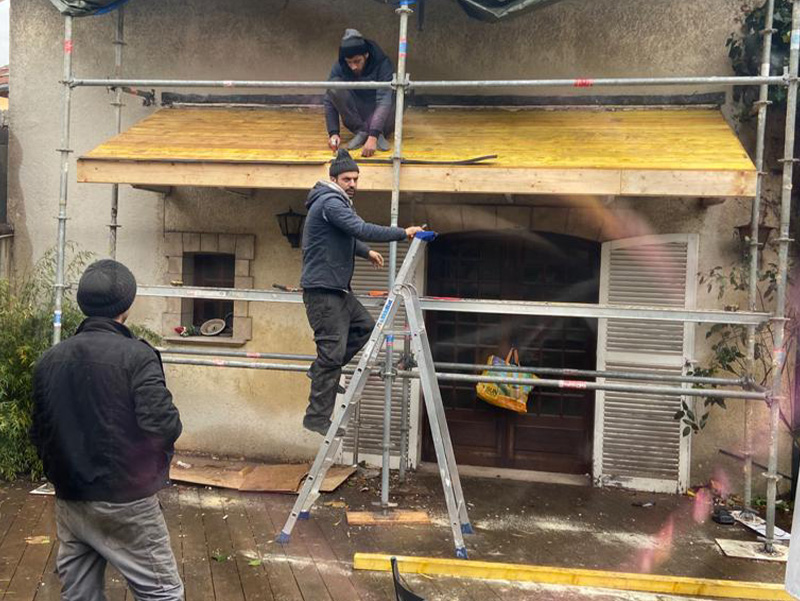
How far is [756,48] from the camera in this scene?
5.86 m

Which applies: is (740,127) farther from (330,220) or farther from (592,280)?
(330,220)

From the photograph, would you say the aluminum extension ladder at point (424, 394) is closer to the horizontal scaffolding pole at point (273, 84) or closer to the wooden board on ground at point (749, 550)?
the horizontal scaffolding pole at point (273, 84)

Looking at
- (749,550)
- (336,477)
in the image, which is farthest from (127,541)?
(749,550)

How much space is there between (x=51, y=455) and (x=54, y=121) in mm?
5336

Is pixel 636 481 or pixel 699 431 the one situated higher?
pixel 699 431

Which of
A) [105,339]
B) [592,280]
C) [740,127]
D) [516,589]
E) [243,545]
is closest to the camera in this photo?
[105,339]

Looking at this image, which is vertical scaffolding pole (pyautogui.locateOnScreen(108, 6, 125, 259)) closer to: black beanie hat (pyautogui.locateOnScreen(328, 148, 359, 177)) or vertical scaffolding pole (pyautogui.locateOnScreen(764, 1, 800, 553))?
black beanie hat (pyautogui.locateOnScreen(328, 148, 359, 177))

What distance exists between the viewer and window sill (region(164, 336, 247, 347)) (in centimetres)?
692

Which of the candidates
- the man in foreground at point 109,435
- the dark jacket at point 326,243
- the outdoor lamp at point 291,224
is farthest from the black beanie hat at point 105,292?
the outdoor lamp at point 291,224

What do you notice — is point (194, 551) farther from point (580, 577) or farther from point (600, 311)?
point (600, 311)

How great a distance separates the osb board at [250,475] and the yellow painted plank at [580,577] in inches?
68.5

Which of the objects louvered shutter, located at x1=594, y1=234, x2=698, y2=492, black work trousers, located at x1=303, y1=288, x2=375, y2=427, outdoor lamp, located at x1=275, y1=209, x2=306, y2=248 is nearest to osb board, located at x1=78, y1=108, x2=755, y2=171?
outdoor lamp, located at x1=275, y1=209, x2=306, y2=248

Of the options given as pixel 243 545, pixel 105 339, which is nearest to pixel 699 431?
pixel 243 545

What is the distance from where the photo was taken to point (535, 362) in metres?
6.86
